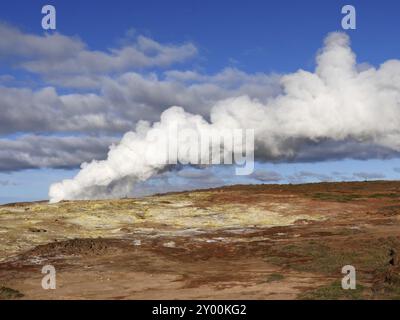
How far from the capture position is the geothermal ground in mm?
24141

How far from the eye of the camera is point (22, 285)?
84.9 feet

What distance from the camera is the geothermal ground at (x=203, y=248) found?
24141mm

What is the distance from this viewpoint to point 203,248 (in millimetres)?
36406

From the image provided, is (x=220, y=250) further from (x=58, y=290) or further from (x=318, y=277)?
(x=58, y=290)

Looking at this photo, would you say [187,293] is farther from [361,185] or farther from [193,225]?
[361,185]

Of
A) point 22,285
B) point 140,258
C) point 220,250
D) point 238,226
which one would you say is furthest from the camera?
point 238,226

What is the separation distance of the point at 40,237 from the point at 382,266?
80.1 ft

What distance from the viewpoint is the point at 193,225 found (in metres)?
48.1

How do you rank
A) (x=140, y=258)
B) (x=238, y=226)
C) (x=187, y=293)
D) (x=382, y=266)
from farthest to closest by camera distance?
1. (x=238, y=226)
2. (x=140, y=258)
3. (x=382, y=266)
4. (x=187, y=293)
